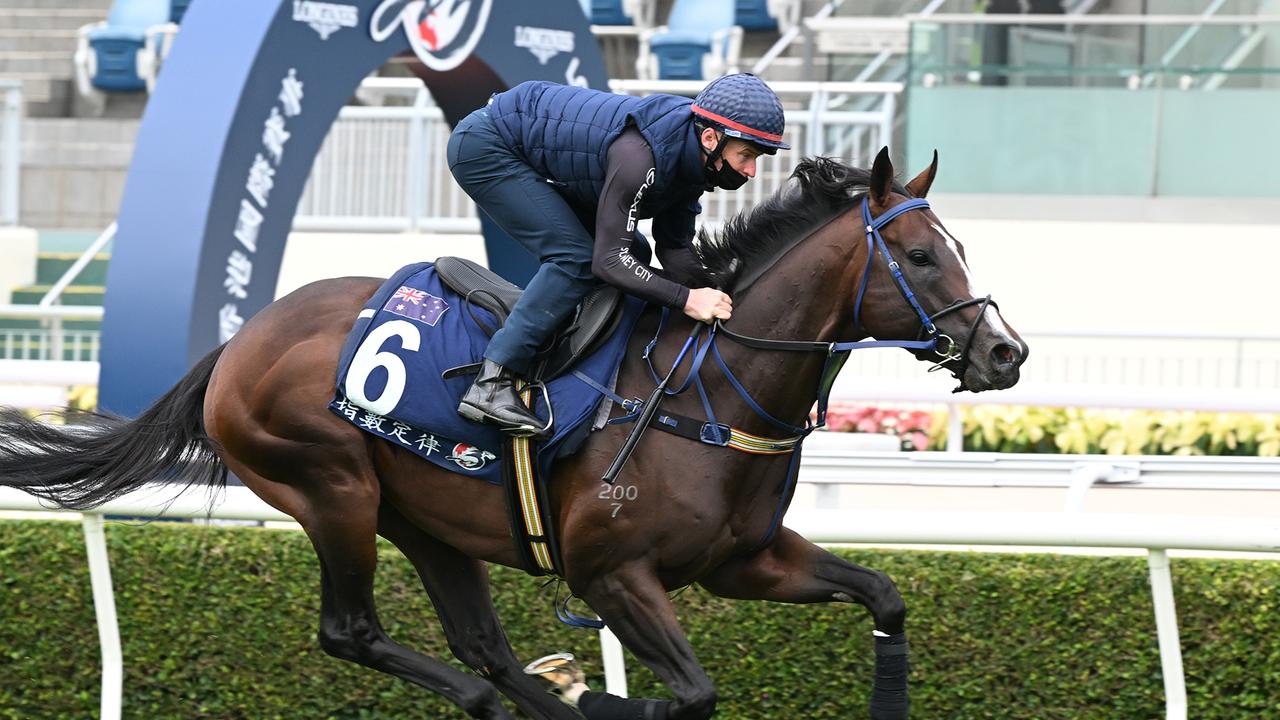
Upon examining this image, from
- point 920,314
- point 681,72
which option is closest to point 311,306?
point 920,314

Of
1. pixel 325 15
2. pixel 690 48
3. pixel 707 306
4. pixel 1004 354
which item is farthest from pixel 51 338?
pixel 1004 354

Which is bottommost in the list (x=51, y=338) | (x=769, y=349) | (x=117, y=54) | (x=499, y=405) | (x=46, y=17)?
(x=51, y=338)

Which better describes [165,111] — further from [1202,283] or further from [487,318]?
[1202,283]

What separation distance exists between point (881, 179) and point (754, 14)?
34.8ft

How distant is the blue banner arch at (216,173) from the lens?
451 cm

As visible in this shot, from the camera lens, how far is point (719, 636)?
13.7 feet

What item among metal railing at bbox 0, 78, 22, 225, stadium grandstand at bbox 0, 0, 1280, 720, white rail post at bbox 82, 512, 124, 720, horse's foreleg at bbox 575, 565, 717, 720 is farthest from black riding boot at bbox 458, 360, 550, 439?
metal railing at bbox 0, 78, 22, 225

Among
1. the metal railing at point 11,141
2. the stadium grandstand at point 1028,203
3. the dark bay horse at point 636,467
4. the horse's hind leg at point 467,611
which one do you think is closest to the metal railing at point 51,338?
the stadium grandstand at point 1028,203

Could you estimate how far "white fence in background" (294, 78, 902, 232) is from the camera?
32.9ft

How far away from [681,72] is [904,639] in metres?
9.48

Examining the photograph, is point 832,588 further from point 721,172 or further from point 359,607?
point 359,607

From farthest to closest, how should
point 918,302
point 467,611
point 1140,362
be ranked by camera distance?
point 1140,362 → point 467,611 → point 918,302

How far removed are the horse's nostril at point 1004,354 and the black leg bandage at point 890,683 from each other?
0.68 m

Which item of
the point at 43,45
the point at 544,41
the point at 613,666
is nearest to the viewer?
the point at 613,666
